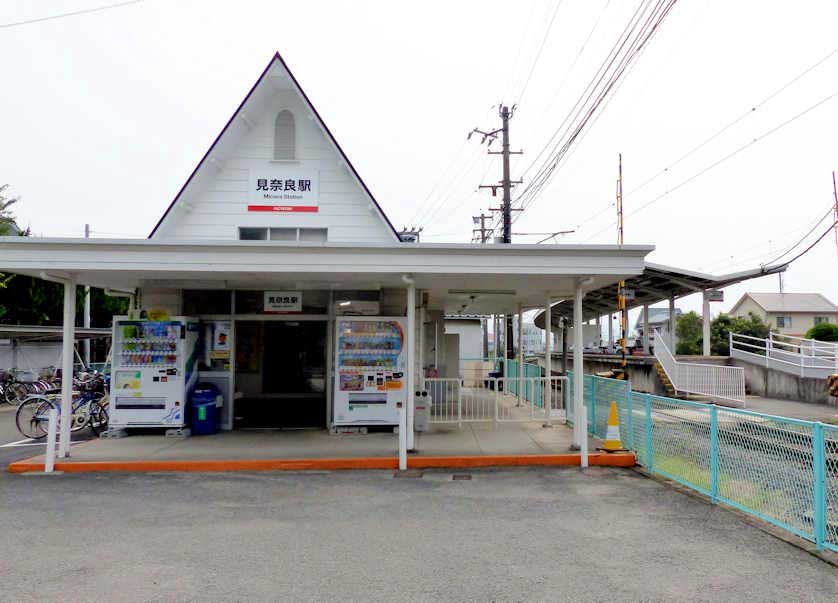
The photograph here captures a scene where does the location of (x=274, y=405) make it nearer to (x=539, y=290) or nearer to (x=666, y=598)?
(x=539, y=290)

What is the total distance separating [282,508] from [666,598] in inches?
168

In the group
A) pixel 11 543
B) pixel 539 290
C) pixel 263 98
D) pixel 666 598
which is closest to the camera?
pixel 666 598

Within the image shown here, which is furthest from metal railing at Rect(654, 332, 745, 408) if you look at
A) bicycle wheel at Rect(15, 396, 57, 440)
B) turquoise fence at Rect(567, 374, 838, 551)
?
bicycle wheel at Rect(15, 396, 57, 440)

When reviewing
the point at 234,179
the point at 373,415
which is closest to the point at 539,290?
the point at 373,415

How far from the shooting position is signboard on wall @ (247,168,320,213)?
45.1ft

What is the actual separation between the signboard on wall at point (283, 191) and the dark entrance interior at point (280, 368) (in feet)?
9.08

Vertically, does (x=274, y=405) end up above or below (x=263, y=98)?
below

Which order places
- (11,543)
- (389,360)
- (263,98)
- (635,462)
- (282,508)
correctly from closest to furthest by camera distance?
(11,543) < (282,508) < (635,462) < (389,360) < (263,98)

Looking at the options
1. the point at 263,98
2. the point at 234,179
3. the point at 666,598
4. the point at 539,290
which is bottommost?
the point at 666,598

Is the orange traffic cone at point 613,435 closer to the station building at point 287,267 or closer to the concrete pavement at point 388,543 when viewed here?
the station building at point 287,267

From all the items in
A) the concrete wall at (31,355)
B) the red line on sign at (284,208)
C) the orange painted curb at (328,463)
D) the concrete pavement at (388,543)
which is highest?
the red line on sign at (284,208)

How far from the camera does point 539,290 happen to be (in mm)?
12789

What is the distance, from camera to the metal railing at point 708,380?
17250 mm

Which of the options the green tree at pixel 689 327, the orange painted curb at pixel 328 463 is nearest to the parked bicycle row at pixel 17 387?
the orange painted curb at pixel 328 463
